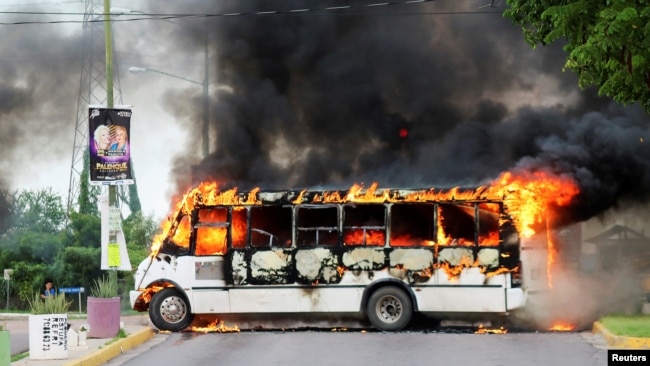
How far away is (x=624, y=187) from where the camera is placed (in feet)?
65.6

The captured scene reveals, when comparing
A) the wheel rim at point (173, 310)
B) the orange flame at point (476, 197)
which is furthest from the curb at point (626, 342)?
the wheel rim at point (173, 310)

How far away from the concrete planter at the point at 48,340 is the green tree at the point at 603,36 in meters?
7.45

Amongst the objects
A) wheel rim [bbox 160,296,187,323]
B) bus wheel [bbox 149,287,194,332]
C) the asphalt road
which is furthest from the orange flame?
the asphalt road

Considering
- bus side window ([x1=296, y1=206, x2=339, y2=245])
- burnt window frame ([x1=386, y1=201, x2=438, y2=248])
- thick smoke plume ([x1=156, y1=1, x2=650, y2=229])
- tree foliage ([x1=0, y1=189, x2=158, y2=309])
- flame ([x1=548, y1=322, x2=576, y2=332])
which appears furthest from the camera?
tree foliage ([x1=0, y1=189, x2=158, y2=309])

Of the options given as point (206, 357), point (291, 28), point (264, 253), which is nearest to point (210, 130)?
point (291, 28)

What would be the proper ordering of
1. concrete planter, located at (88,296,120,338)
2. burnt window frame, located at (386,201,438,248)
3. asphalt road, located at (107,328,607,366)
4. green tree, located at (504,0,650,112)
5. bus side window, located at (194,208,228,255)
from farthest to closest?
bus side window, located at (194,208,228,255)
burnt window frame, located at (386,201,438,248)
concrete planter, located at (88,296,120,338)
green tree, located at (504,0,650,112)
asphalt road, located at (107,328,607,366)

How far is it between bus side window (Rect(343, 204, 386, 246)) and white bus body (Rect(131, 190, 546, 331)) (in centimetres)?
2

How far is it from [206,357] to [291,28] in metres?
13.1

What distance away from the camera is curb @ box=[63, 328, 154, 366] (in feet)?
45.3

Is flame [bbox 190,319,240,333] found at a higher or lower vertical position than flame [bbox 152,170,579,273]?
lower

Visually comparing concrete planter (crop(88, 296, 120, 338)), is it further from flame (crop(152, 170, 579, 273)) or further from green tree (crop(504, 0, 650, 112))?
green tree (crop(504, 0, 650, 112))

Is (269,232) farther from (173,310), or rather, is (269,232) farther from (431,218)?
(431,218)

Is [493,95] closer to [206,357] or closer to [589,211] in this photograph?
[589,211]

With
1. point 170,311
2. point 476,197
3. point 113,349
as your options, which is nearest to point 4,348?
point 113,349
